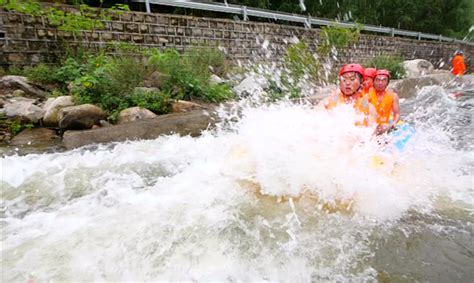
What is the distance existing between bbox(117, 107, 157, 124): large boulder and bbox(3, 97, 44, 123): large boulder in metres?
1.32

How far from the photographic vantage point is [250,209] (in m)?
3.09

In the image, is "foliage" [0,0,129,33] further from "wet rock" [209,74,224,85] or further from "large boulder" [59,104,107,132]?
"large boulder" [59,104,107,132]

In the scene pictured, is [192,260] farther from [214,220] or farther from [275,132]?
[275,132]

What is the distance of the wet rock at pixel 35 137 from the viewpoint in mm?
4738

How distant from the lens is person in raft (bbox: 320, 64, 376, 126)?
414 centimetres

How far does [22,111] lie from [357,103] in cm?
532

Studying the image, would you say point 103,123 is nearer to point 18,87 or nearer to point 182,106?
point 182,106

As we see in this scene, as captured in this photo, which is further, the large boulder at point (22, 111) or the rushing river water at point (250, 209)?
the large boulder at point (22, 111)

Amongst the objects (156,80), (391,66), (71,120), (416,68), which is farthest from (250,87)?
(416,68)

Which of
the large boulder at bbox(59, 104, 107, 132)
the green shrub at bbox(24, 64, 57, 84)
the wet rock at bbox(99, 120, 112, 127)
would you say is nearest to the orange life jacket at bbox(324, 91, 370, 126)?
the wet rock at bbox(99, 120, 112, 127)

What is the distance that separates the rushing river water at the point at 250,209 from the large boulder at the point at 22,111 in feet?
4.69

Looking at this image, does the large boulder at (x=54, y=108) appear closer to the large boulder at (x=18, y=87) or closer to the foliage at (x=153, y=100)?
the large boulder at (x=18, y=87)

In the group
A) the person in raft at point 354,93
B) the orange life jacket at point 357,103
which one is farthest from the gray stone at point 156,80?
the person in raft at point 354,93

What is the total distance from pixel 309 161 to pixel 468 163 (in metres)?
2.73
